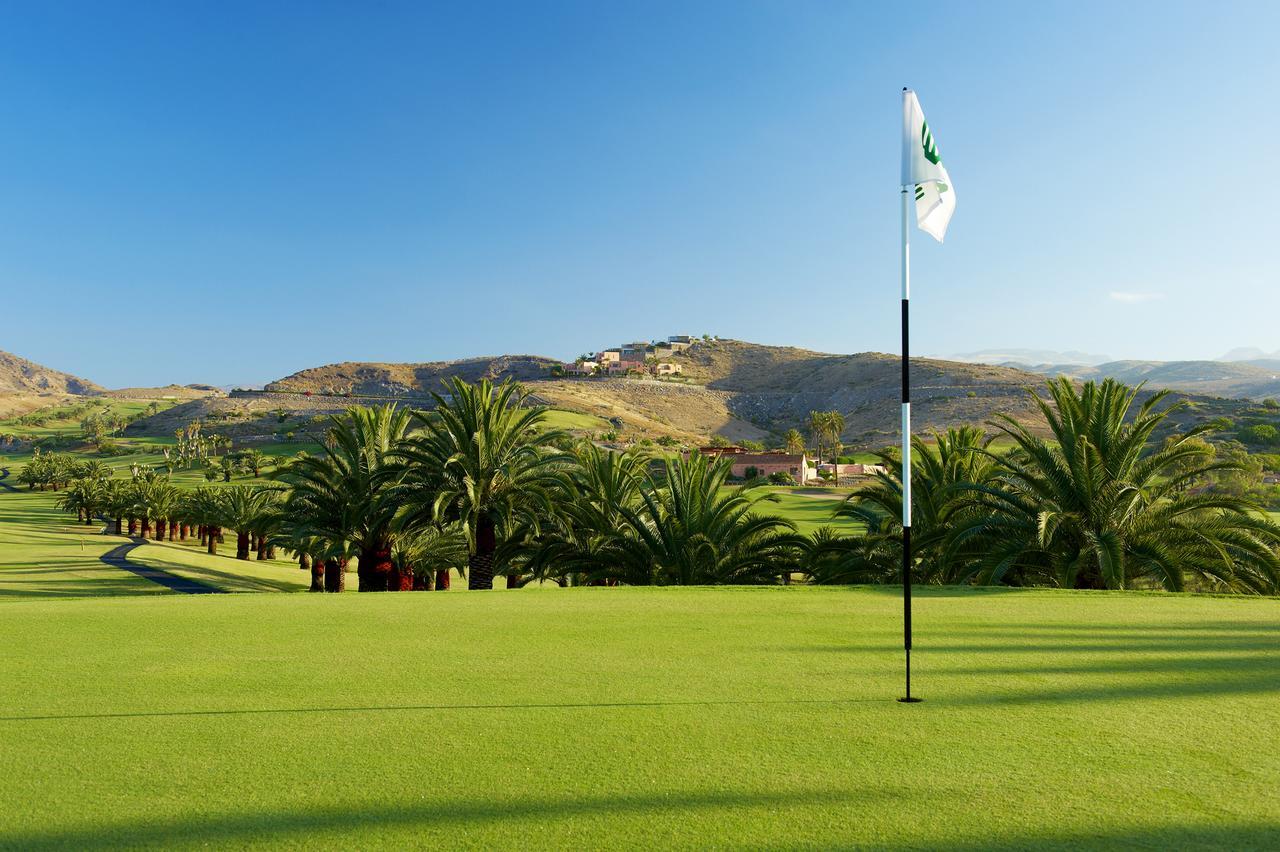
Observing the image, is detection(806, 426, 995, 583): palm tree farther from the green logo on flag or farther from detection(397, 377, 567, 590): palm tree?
the green logo on flag

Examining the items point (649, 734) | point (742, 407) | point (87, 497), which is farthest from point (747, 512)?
point (742, 407)

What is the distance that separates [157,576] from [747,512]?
2531 cm

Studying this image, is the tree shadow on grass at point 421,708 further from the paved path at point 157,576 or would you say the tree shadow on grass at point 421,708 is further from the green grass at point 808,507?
the green grass at point 808,507

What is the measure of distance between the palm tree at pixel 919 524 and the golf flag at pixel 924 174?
8391mm

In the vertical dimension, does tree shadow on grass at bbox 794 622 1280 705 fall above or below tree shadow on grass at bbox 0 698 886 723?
above

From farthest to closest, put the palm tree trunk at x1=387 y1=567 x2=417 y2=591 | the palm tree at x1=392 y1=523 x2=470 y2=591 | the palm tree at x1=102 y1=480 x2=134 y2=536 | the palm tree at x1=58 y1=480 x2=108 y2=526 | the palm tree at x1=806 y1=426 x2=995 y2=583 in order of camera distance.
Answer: the palm tree at x1=58 y1=480 x2=108 y2=526 → the palm tree at x1=102 y1=480 x2=134 y2=536 → the palm tree at x1=392 y1=523 x2=470 y2=591 → the palm tree trunk at x1=387 y1=567 x2=417 y2=591 → the palm tree at x1=806 y1=426 x2=995 y2=583

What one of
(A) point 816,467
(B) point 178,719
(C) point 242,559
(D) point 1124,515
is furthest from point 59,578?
(A) point 816,467

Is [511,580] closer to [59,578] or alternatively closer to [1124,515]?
[1124,515]

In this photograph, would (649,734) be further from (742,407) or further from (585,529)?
(742,407)

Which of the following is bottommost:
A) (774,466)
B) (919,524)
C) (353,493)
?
(774,466)

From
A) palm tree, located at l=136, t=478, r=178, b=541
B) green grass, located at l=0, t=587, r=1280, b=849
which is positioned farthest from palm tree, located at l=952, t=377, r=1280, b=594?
palm tree, located at l=136, t=478, r=178, b=541

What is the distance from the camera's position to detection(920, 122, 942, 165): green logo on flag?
7609mm

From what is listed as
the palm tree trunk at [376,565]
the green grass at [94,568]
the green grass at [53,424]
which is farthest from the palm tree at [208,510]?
the green grass at [53,424]

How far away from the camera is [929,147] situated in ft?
25.1
